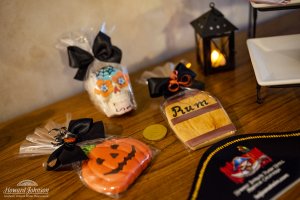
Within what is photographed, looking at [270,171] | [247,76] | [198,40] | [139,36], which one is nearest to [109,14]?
[139,36]

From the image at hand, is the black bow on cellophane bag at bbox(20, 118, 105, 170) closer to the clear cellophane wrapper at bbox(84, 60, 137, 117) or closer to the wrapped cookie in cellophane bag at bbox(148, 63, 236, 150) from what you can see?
the clear cellophane wrapper at bbox(84, 60, 137, 117)

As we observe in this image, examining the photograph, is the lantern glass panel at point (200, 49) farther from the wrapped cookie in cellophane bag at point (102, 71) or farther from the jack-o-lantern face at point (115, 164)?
the jack-o-lantern face at point (115, 164)

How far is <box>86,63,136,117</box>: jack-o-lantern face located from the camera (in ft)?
2.80

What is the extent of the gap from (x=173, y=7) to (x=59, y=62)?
42cm

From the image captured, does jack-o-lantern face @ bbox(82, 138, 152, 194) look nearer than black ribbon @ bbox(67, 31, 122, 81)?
Yes

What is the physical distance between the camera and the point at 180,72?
885 mm

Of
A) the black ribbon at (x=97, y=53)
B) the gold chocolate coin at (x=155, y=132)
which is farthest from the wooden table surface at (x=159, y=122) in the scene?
the black ribbon at (x=97, y=53)

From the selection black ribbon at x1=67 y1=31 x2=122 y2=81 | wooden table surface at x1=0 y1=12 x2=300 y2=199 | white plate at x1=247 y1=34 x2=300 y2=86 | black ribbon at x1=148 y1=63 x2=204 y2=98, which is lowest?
wooden table surface at x1=0 y1=12 x2=300 y2=199

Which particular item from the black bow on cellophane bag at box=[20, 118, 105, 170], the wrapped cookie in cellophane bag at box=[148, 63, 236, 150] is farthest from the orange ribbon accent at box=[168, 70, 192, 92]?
the black bow on cellophane bag at box=[20, 118, 105, 170]

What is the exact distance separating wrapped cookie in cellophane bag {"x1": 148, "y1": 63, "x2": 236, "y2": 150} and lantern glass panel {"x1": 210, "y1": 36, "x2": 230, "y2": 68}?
12 cm

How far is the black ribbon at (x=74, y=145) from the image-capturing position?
721 millimetres

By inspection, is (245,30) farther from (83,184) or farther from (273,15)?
(83,184)

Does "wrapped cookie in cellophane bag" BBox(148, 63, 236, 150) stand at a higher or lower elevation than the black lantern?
lower

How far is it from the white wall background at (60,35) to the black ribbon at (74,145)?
0.26 metres
